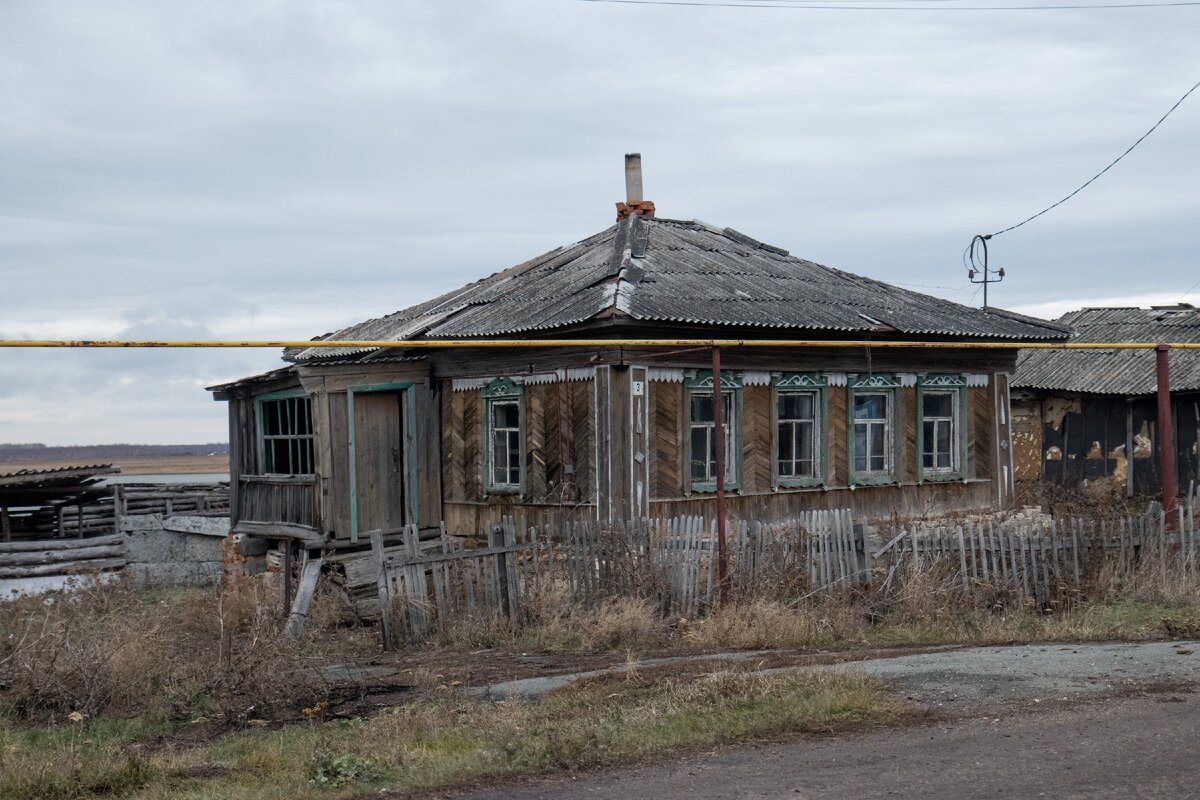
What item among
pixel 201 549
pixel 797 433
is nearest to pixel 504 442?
pixel 797 433

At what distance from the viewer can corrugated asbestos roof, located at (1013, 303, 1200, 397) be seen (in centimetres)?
2602

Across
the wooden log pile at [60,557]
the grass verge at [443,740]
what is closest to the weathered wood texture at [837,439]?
the grass verge at [443,740]

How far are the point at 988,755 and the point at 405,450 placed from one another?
1121 cm

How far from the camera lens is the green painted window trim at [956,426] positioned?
17.6 m

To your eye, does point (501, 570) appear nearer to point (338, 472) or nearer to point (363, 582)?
point (363, 582)

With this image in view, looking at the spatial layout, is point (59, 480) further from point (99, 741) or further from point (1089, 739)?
point (1089, 739)

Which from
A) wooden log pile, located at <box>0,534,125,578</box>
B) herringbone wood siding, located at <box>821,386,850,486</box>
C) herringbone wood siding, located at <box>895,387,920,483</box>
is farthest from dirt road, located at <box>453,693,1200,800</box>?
wooden log pile, located at <box>0,534,125,578</box>

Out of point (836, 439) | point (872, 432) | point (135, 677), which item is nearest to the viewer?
point (135, 677)

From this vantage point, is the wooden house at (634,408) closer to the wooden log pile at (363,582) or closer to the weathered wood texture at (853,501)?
the weathered wood texture at (853,501)

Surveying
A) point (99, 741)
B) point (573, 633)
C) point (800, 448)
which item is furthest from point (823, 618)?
point (99, 741)

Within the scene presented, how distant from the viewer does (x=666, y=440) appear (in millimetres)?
15133

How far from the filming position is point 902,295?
19.5m

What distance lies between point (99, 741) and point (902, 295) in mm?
14145

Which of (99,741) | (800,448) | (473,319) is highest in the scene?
(473,319)
